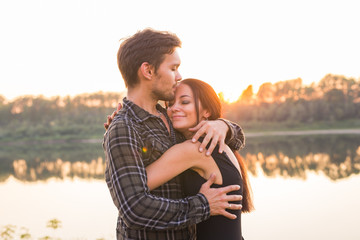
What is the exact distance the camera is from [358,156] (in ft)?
61.5

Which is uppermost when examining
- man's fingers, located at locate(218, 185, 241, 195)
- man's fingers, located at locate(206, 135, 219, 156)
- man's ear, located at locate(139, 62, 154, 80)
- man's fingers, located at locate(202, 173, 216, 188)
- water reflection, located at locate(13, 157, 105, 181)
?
man's ear, located at locate(139, 62, 154, 80)

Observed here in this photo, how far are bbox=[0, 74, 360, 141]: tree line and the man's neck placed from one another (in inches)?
1532

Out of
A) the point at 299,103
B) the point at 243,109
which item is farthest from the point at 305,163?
the point at 299,103

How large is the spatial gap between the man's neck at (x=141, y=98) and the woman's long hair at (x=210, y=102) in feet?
0.98

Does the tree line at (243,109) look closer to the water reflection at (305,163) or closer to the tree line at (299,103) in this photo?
the tree line at (299,103)

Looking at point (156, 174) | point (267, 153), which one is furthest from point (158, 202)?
point (267, 153)

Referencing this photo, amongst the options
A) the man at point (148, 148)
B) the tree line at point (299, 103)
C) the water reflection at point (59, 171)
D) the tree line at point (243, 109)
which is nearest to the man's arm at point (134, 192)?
the man at point (148, 148)

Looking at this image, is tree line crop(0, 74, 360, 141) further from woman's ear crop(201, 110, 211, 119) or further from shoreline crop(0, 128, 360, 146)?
woman's ear crop(201, 110, 211, 119)

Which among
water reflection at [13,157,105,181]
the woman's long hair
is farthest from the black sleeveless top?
water reflection at [13,157,105,181]

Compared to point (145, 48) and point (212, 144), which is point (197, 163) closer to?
point (212, 144)

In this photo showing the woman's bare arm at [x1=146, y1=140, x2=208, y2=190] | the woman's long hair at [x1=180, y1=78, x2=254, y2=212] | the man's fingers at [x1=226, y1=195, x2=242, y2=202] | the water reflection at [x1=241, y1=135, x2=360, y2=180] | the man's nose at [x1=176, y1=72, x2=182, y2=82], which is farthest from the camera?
the water reflection at [x1=241, y1=135, x2=360, y2=180]

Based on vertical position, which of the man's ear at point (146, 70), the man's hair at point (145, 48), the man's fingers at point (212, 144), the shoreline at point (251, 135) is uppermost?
the man's hair at point (145, 48)

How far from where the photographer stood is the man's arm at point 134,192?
5.28 feet

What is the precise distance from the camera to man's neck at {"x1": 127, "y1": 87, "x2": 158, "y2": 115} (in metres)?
1.98
